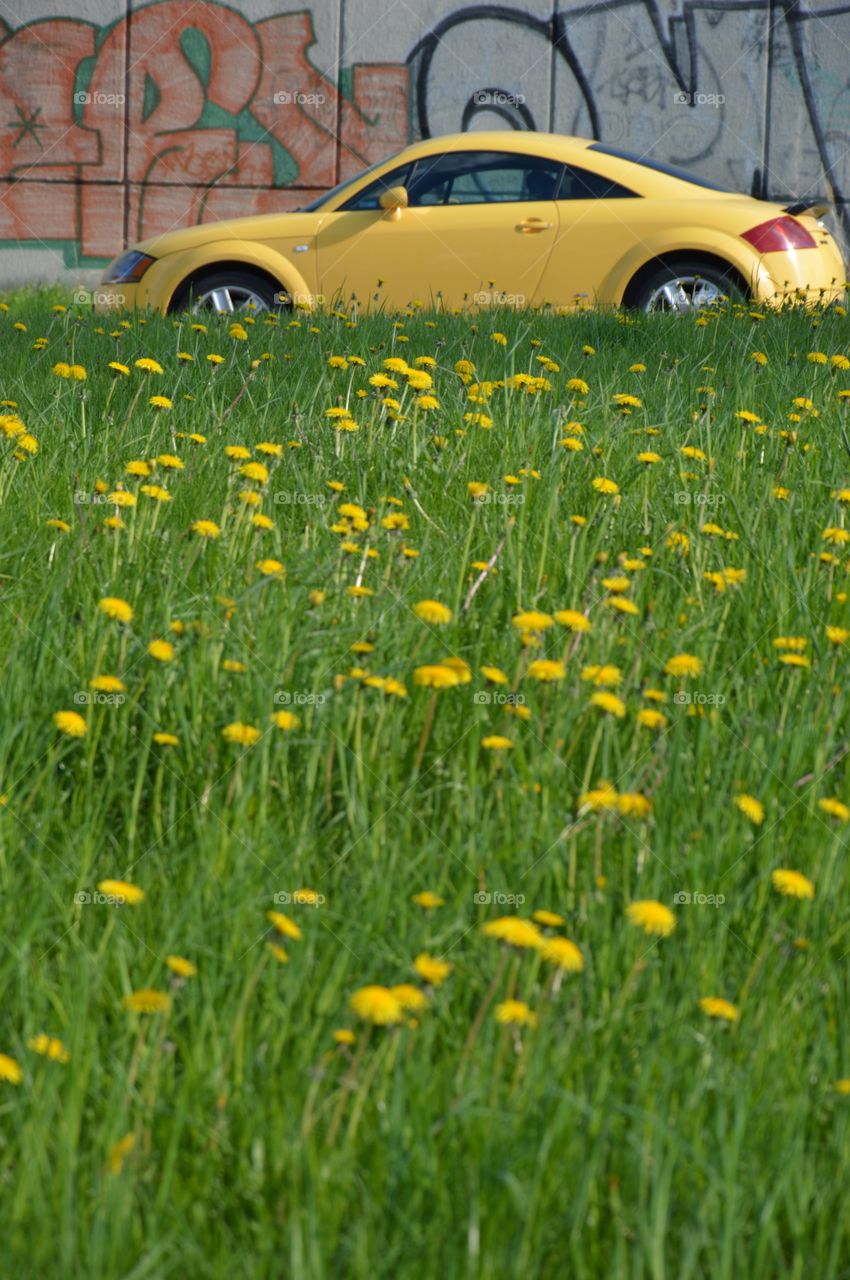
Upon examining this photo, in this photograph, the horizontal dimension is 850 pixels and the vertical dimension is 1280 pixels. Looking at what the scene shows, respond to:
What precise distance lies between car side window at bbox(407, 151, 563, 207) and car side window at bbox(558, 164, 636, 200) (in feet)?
0.19

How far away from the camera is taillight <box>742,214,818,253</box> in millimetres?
8336

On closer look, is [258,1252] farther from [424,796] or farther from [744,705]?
[744,705]

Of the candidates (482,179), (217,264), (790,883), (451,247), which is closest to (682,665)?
(790,883)

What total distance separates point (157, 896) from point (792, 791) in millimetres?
890

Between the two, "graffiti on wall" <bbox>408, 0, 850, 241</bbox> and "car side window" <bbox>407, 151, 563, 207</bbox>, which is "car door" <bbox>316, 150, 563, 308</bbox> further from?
"graffiti on wall" <bbox>408, 0, 850, 241</bbox>

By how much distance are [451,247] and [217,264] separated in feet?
4.65

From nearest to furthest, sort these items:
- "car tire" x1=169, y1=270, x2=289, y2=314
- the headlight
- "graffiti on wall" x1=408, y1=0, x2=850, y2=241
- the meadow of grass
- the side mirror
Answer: the meadow of grass, the side mirror, "car tire" x1=169, y1=270, x2=289, y2=314, the headlight, "graffiti on wall" x1=408, y1=0, x2=850, y2=241

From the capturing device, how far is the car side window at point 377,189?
29.3 ft

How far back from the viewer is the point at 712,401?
4.40 m

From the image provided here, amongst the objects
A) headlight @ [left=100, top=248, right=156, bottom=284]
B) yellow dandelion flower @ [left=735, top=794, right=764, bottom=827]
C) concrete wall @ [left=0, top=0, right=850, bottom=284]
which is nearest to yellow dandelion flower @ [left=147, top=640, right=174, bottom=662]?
yellow dandelion flower @ [left=735, top=794, right=764, bottom=827]

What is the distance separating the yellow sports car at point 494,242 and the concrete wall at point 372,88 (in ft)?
21.3

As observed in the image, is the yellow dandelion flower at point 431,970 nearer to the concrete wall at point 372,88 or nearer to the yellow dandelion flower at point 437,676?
the yellow dandelion flower at point 437,676

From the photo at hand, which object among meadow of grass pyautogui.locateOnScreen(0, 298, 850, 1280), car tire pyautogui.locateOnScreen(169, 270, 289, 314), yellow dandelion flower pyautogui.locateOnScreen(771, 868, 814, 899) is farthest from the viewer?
car tire pyautogui.locateOnScreen(169, 270, 289, 314)

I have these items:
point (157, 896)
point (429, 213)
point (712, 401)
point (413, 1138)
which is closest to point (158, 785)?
point (157, 896)
